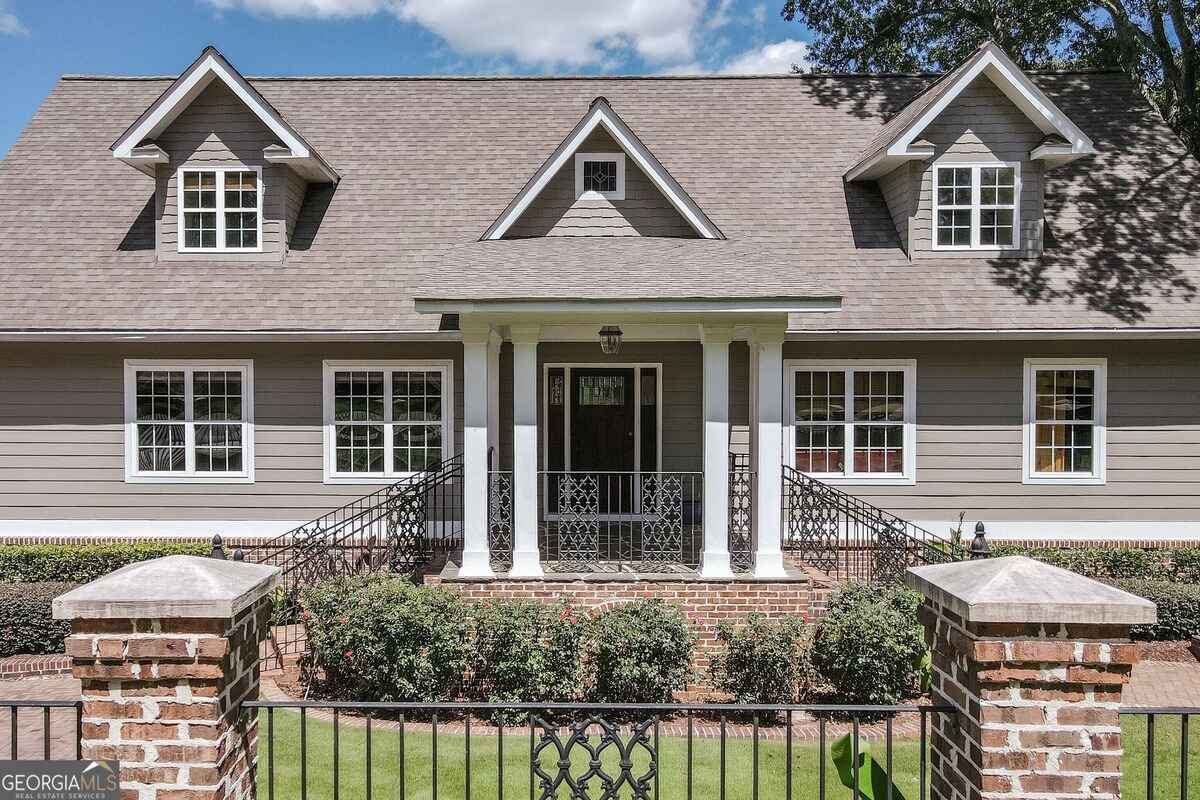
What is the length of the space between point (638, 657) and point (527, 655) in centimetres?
107

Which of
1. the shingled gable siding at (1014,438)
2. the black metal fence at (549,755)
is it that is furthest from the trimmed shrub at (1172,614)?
the black metal fence at (549,755)

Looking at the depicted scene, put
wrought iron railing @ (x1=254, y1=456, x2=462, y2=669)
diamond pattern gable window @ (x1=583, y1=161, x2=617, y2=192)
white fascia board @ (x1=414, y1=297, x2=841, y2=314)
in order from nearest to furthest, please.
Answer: white fascia board @ (x1=414, y1=297, x2=841, y2=314)
wrought iron railing @ (x1=254, y1=456, x2=462, y2=669)
diamond pattern gable window @ (x1=583, y1=161, x2=617, y2=192)

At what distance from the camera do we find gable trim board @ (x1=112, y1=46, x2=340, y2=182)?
12867 mm

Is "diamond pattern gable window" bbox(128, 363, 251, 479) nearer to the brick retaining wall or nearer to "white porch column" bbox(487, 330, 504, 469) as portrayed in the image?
"white porch column" bbox(487, 330, 504, 469)

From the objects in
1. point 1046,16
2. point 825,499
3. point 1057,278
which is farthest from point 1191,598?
point 1046,16

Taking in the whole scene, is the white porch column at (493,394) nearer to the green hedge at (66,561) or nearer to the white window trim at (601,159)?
the white window trim at (601,159)

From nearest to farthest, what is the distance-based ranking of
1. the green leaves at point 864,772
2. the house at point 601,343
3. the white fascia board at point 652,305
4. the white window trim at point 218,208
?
the green leaves at point 864,772
the white fascia board at point 652,305
the house at point 601,343
the white window trim at point 218,208

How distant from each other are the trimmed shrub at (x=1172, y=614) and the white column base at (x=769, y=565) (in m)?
4.26

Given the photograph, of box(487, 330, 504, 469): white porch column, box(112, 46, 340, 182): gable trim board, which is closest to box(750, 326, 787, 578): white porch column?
box(487, 330, 504, 469): white porch column

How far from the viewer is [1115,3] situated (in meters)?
20.4

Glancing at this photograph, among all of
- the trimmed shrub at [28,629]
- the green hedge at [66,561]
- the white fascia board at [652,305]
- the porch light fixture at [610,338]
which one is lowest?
the trimmed shrub at [28,629]

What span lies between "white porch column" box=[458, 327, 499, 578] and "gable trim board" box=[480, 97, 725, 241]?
257 cm

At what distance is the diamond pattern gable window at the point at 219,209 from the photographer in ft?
44.1

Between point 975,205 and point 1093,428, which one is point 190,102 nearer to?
point 975,205
